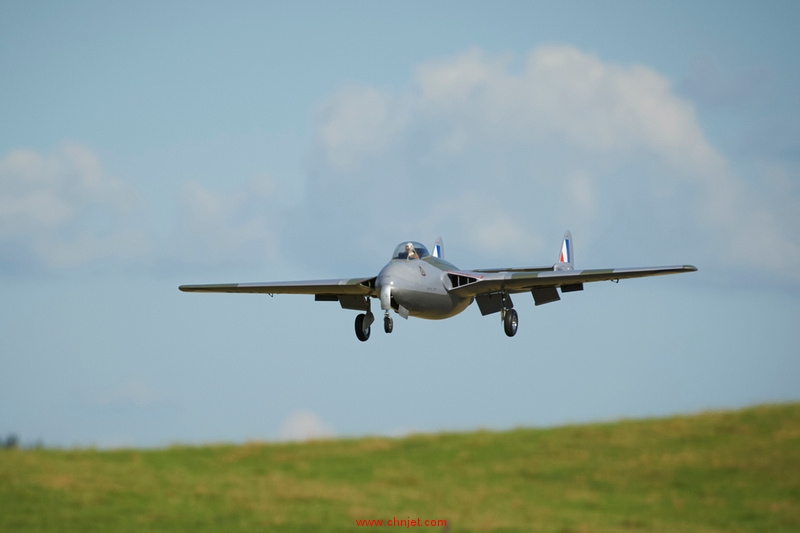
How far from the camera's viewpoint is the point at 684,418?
94.5 ft

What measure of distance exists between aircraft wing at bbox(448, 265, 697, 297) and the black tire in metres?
3.50

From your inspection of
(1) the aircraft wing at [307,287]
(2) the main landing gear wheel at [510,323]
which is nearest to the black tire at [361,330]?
(1) the aircraft wing at [307,287]

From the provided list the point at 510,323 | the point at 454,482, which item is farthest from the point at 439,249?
the point at 454,482

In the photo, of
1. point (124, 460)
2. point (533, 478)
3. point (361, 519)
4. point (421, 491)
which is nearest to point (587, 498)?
point (533, 478)

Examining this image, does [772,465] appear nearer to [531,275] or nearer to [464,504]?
[464,504]

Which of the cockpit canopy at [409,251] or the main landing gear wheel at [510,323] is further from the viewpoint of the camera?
the main landing gear wheel at [510,323]

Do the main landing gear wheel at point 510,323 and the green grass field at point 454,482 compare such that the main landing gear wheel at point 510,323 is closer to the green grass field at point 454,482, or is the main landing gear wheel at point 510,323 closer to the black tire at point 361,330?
the black tire at point 361,330

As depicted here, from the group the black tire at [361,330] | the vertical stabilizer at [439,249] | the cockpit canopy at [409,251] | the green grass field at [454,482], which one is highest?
the vertical stabilizer at [439,249]

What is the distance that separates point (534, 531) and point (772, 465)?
24.3ft

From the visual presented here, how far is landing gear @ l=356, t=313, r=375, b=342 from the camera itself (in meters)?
34.9

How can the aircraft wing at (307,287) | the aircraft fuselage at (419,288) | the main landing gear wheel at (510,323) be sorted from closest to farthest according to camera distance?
1. the aircraft fuselage at (419,288)
2. the aircraft wing at (307,287)
3. the main landing gear wheel at (510,323)

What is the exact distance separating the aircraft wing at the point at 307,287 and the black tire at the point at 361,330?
0.83 metres

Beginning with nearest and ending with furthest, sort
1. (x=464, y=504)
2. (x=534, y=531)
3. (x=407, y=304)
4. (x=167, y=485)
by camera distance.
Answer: (x=534, y=531)
(x=464, y=504)
(x=167, y=485)
(x=407, y=304)

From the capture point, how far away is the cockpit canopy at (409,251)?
32312 millimetres
